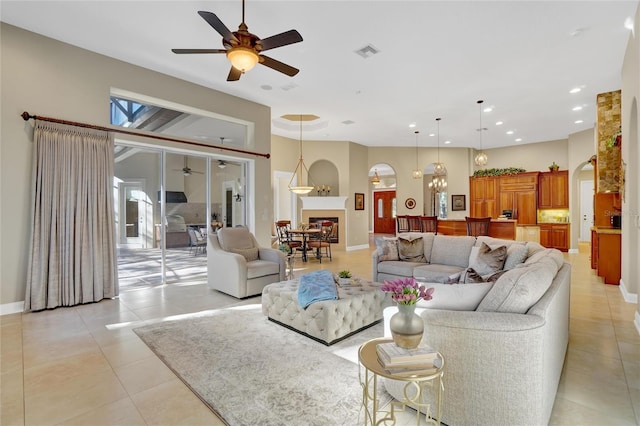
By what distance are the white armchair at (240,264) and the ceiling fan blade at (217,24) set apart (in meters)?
2.82

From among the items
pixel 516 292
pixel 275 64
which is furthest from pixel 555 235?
pixel 275 64

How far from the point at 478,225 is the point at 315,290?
4.76m

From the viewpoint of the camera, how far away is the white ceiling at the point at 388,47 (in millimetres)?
3607

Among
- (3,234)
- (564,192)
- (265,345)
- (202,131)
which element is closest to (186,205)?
(202,131)

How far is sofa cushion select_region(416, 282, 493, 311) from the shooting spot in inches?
77.0

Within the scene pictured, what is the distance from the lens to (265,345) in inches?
118

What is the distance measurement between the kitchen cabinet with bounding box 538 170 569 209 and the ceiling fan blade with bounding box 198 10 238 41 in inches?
413

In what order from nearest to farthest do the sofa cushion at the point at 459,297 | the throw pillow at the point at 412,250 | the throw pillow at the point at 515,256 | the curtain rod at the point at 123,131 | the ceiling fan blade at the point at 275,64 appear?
the sofa cushion at the point at 459,297, the ceiling fan blade at the point at 275,64, the throw pillow at the point at 515,256, the curtain rod at the point at 123,131, the throw pillow at the point at 412,250

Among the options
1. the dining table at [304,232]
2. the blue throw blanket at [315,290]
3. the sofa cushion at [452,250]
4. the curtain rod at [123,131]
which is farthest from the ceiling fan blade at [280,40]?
the dining table at [304,232]

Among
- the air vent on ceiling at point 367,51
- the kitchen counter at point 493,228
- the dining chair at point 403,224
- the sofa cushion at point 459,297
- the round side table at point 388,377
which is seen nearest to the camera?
the round side table at point 388,377

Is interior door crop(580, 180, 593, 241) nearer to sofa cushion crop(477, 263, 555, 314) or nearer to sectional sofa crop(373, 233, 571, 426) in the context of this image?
sectional sofa crop(373, 233, 571, 426)

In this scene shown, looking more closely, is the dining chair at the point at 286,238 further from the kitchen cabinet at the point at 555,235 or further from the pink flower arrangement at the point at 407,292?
the kitchen cabinet at the point at 555,235

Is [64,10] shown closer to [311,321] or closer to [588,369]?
[311,321]

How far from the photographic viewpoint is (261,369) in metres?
2.54
